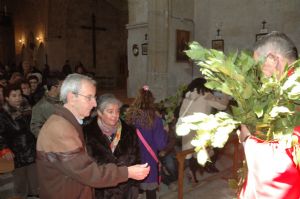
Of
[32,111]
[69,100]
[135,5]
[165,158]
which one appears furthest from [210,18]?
[69,100]

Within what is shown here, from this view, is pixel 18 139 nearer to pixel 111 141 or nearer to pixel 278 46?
pixel 111 141

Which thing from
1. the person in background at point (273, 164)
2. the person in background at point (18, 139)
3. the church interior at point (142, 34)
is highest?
the church interior at point (142, 34)

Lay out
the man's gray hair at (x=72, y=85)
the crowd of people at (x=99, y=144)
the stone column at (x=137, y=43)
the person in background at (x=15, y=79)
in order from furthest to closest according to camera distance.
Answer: the stone column at (x=137, y=43) < the person in background at (x=15, y=79) < the man's gray hair at (x=72, y=85) < the crowd of people at (x=99, y=144)

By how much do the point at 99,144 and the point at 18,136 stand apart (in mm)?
1740

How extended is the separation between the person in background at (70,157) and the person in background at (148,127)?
56.5 inches

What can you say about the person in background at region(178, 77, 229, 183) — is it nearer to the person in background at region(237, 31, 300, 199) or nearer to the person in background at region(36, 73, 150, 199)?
the person in background at region(36, 73, 150, 199)

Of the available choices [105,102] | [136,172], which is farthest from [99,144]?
[136,172]

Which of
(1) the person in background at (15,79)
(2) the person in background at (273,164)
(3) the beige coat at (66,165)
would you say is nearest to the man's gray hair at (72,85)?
(3) the beige coat at (66,165)

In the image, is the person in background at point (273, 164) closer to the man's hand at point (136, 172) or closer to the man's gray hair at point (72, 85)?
the man's hand at point (136, 172)

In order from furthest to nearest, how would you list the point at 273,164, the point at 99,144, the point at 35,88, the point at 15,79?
the point at 35,88
the point at 15,79
the point at 99,144
the point at 273,164

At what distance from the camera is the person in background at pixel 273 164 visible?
4.10 ft

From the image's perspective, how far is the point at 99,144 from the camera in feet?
9.14

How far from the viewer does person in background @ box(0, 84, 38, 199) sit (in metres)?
3.78

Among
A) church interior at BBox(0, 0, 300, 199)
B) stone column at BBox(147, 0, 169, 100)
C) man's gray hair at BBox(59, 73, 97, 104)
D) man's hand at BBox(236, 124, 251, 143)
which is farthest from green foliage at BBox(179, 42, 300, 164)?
stone column at BBox(147, 0, 169, 100)
